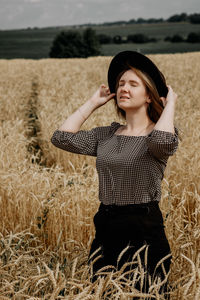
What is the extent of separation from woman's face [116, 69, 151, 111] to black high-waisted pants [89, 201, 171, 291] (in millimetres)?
554

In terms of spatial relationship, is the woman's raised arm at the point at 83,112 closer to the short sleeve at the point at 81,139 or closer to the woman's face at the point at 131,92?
the short sleeve at the point at 81,139

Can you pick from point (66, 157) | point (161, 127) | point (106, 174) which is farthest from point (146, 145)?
point (66, 157)

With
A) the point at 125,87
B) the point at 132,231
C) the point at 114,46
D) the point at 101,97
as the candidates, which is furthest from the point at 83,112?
the point at 114,46

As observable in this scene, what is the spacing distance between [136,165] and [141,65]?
1.89ft

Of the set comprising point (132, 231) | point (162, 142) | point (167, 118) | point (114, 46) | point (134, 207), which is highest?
point (114, 46)

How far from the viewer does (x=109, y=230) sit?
6.56 ft

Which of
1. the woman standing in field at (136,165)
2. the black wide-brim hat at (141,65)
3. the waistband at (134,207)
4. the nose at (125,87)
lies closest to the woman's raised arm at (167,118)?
the woman standing in field at (136,165)

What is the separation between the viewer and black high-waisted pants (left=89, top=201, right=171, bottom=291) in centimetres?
196

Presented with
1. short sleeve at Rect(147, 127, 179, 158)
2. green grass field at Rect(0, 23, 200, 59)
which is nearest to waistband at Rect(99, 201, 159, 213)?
short sleeve at Rect(147, 127, 179, 158)

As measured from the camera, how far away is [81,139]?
2.25 m

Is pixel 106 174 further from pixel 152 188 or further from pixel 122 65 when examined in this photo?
pixel 122 65

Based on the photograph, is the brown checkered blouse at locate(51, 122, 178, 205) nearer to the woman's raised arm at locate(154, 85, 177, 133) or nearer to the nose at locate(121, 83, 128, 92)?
the woman's raised arm at locate(154, 85, 177, 133)

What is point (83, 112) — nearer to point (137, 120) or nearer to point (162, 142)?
point (137, 120)

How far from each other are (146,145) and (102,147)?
0.29 m
